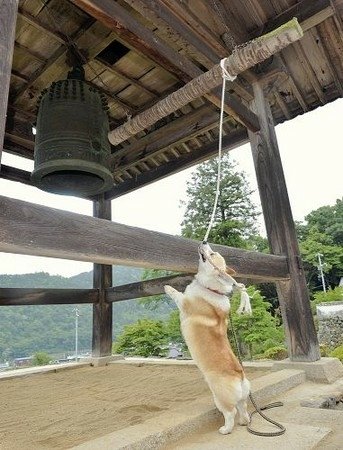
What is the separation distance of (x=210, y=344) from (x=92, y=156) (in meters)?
1.53

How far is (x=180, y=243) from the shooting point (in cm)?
215

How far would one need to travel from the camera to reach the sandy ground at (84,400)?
1967 millimetres

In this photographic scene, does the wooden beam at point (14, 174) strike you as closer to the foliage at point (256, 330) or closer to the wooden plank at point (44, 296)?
the wooden plank at point (44, 296)

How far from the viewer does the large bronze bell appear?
2.30 metres

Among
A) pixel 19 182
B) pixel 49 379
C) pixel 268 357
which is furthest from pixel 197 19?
pixel 268 357

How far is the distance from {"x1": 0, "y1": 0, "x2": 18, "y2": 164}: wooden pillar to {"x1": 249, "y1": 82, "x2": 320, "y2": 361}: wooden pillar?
261cm

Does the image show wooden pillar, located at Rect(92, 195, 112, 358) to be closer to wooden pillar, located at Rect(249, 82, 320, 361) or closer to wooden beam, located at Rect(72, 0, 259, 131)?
wooden pillar, located at Rect(249, 82, 320, 361)

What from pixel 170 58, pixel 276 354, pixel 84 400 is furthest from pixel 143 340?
pixel 170 58

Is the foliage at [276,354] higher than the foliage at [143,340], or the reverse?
the foliage at [143,340]

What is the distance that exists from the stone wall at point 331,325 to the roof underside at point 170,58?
13752 millimetres

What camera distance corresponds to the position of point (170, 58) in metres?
2.67

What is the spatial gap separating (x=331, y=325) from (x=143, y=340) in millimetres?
9284

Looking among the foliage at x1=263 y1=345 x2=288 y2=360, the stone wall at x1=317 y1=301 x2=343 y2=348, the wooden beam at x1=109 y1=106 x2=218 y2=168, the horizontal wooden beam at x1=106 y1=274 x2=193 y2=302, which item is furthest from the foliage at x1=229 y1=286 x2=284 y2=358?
the wooden beam at x1=109 y1=106 x2=218 y2=168

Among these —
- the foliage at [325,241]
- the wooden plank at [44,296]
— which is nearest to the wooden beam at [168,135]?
the wooden plank at [44,296]
